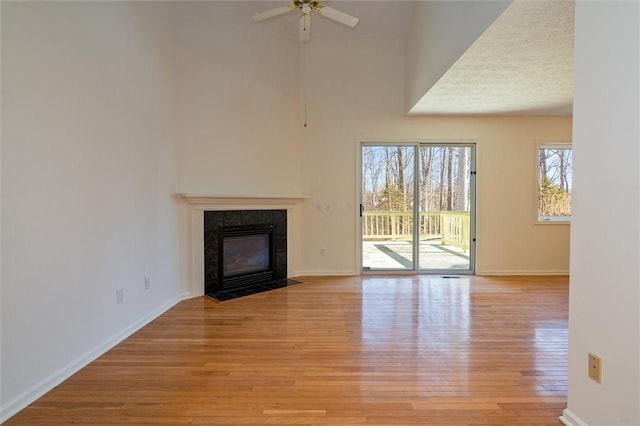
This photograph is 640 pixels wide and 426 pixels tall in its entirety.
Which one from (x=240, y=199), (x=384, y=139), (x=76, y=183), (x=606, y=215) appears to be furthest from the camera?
(x=384, y=139)

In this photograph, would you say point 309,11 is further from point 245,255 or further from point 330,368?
point 330,368

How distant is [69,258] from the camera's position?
2012mm

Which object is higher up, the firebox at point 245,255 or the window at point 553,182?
the window at point 553,182

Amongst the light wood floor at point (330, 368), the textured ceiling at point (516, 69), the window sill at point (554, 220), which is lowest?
the light wood floor at point (330, 368)

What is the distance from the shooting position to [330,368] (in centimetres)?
207

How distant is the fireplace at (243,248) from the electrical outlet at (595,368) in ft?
11.1

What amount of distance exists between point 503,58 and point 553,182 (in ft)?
9.92

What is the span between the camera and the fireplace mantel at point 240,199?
3584 millimetres

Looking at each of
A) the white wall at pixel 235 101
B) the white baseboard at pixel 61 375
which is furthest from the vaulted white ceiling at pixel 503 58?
the white baseboard at pixel 61 375

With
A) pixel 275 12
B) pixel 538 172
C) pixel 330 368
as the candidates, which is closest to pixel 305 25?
pixel 275 12

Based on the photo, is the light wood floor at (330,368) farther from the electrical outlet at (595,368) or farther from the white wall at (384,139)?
the white wall at (384,139)

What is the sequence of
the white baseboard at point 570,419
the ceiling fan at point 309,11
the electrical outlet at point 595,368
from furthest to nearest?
the ceiling fan at point 309,11 → the white baseboard at point 570,419 → the electrical outlet at point 595,368

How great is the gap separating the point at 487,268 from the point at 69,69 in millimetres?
5267

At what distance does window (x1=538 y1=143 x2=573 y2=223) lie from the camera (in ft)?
15.9
